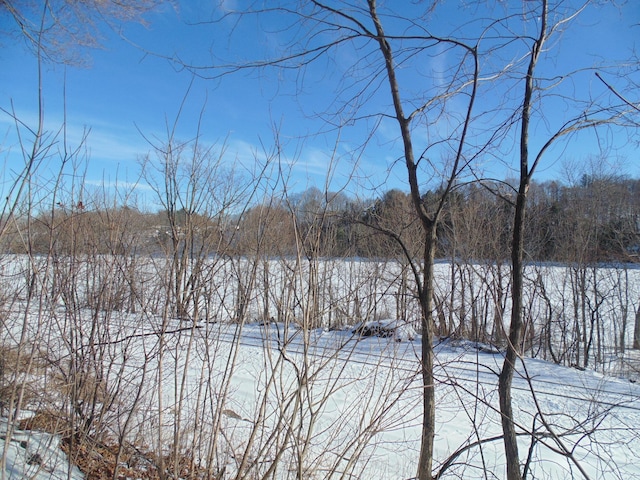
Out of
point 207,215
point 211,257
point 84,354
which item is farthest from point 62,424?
point 207,215

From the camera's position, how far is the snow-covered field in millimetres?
2271

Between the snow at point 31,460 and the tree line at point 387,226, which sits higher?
the tree line at point 387,226

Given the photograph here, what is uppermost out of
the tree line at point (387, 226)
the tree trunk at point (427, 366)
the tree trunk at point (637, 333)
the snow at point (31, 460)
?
the tree line at point (387, 226)

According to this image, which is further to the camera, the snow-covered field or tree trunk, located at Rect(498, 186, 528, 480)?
the snow-covered field

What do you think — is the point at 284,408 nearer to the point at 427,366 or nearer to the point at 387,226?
the point at 427,366

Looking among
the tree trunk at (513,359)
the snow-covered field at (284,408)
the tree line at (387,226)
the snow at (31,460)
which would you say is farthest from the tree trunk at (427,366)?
the snow at (31,460)

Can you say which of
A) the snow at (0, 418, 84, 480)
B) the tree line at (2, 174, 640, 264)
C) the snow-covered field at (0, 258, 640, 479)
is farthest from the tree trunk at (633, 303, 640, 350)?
the snow at (0, 418, 84, 480)

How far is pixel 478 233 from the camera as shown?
14.3m

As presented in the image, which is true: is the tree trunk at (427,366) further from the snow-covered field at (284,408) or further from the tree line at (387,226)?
the tree line at (387,226)

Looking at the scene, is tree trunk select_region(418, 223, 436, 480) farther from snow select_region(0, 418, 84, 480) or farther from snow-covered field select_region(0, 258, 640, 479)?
snow select_region(0, 418, 84, 480)

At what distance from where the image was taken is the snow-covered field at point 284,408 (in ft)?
7.45

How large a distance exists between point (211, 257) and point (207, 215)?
291 mm

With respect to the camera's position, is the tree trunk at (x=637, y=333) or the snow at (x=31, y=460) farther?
the tree trunk at (x=637, y=333)

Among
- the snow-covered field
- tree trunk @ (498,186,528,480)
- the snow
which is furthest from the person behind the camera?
the snow
